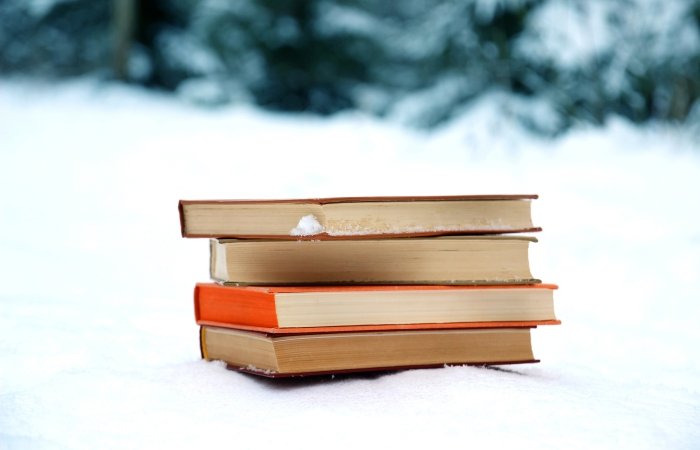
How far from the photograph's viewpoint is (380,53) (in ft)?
25.9

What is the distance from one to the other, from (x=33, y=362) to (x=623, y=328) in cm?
145

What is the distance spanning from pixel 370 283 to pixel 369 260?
0.04 metres

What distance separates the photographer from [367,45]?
779 cm

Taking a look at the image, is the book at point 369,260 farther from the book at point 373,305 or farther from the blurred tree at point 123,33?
the blurred tree at point 123,33

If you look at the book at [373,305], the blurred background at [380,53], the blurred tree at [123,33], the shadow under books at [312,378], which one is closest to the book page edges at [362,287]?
the book at [373,305]

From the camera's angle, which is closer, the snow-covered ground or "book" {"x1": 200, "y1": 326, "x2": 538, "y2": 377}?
the snow-covered ground

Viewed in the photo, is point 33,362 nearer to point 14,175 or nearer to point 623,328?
point 623,328

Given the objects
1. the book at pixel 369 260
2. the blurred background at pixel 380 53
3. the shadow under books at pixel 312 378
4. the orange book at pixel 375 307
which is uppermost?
the blurred background at pixel 380 53

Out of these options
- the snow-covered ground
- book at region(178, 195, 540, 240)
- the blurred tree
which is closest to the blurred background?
the blurred tree

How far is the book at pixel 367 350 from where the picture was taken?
1.33 meters

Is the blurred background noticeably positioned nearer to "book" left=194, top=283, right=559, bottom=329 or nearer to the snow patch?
A: "book" left=194, top=283, right=559, bottom=329

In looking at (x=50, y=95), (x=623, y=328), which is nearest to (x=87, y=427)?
(x=623, y=328)

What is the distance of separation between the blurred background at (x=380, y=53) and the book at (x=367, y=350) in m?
4.29

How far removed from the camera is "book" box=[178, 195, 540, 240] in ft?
4.38
